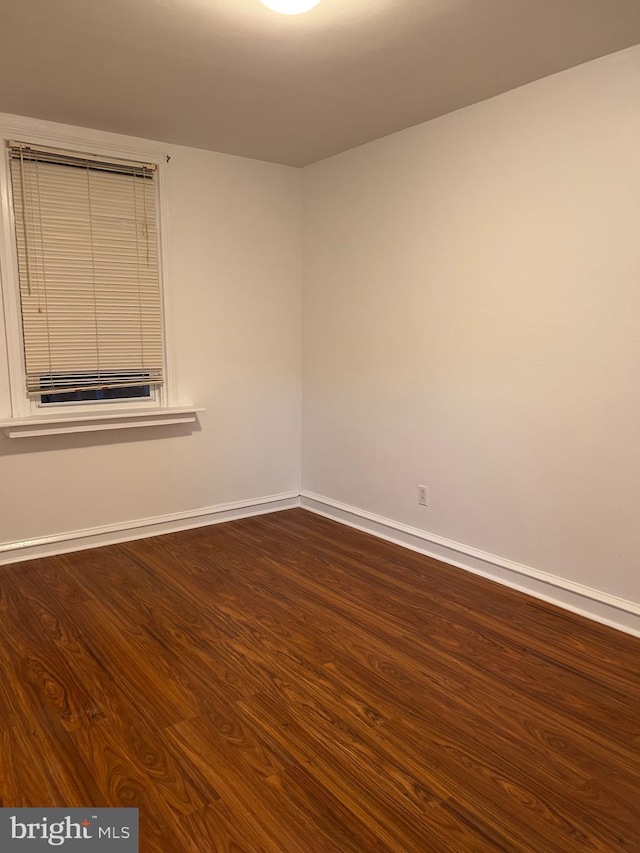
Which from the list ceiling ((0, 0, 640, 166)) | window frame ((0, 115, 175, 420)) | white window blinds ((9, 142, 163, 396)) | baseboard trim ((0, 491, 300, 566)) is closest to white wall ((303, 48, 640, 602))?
ceiling ((0, 0, 640, 166))

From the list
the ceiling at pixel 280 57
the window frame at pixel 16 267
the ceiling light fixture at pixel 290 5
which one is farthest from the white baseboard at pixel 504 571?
the ceiling light fixture at pixel 290 5

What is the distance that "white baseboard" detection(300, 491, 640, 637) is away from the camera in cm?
273

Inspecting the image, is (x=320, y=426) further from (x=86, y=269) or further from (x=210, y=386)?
(x=86, y=269)

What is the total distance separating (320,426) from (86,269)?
185cm

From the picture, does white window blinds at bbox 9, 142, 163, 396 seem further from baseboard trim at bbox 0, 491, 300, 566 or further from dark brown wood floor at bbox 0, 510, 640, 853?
dark brown wood floor at bbox 0, 510, 640, 853

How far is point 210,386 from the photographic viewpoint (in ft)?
13.4

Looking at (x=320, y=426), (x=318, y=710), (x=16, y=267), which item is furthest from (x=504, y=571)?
(x=16, y=267)

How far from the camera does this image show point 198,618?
2.80 m

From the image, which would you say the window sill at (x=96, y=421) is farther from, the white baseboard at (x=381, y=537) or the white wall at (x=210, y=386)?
the white baseboard at (x=381, y=537)

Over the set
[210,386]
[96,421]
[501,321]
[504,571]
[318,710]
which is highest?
[501,321]

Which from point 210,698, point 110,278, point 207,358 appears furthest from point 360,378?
point 210,698

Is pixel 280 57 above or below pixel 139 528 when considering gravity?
above

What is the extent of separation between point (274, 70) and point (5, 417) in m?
2.27

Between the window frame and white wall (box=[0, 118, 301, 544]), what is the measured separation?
0.05m
